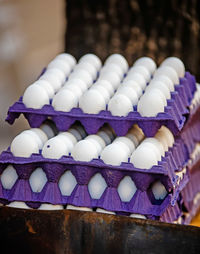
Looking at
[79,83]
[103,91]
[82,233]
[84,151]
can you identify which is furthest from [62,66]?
[82,233]

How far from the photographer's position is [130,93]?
6.89 feet

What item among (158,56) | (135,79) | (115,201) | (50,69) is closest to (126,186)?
(115,201)

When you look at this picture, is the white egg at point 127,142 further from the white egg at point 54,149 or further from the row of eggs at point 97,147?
the white egg at point 54,149

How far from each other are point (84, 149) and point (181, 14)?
125 centimetres

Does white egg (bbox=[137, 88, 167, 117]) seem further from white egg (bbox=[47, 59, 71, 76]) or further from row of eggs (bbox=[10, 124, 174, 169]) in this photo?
white egg (bbox=[47, 59, 71, 76])

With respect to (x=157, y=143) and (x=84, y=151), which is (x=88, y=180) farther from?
(x=157, y=143)

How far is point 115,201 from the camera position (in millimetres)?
1907

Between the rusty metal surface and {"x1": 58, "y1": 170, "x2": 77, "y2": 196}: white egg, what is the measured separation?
201mm

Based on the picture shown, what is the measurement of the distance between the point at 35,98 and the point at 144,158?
0.43 m

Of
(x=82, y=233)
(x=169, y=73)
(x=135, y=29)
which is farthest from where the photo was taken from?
(x=135, y=29)

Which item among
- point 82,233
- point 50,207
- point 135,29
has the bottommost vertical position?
point 82,233

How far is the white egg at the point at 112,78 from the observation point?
227 cm

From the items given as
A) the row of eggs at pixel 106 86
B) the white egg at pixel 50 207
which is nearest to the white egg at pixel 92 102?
the row of eggs at pixel 106 86

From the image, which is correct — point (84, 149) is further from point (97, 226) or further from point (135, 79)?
point (135, 79)
